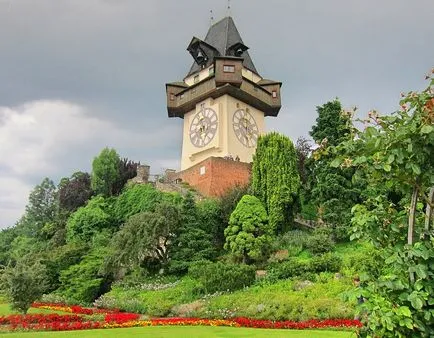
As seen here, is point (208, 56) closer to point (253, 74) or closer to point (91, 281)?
point (253, 74)

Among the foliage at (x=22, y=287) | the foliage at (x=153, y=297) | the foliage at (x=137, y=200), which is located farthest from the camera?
the foliage at (x=137, y=200)

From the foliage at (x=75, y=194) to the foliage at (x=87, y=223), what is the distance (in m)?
6.98

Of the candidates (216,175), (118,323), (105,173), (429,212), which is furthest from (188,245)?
(429,212)

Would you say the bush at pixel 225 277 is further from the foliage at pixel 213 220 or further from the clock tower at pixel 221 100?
the clock tower at pixel 221 100

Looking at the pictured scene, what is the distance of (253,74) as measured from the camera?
Answer: 41.0m

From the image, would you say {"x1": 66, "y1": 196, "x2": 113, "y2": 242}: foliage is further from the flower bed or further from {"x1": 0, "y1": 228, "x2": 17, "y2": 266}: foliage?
{"x1": 0, "y1": 228, "x2": 17, "y2": 266}: foliage


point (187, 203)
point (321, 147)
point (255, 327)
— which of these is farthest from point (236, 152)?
point (321, 147)

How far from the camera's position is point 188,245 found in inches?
926

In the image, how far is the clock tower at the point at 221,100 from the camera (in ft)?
119

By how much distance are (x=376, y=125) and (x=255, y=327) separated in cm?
1077

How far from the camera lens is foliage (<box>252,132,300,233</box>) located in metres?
25.8

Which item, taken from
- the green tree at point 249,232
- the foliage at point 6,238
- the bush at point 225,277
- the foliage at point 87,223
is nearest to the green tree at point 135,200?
the foliage at point 87,223

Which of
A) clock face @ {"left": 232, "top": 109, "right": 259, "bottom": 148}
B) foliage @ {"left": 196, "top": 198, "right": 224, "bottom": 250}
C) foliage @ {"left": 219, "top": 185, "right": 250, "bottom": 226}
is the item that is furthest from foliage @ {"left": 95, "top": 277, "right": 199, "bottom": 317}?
clock face @ {"left": 232, "top": 109, "right": 259, "bottom": 148}

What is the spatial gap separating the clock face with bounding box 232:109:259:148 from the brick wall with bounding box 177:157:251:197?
12.0 feet
